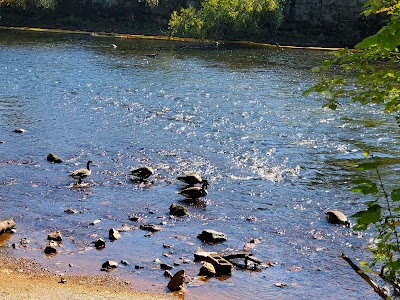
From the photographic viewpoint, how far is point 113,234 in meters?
17.2

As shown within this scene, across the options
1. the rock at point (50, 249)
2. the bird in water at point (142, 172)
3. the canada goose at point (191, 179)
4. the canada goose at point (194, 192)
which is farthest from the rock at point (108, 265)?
the bird in water at point (142, 172)

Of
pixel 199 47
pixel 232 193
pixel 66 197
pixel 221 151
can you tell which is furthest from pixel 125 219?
pixel 199 47

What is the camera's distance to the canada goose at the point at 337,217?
1883 cm

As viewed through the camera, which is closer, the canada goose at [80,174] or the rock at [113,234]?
the rock at [113,234]

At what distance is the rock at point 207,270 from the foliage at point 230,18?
2621 inches

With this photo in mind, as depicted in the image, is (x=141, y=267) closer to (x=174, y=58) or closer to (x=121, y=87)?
(x=121, y=87)

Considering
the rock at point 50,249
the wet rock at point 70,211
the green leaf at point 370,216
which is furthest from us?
the wet rock at point 70,211

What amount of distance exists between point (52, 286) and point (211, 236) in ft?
16.1

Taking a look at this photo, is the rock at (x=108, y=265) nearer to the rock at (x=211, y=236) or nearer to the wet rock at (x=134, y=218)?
the rock at (x=211, y=236)

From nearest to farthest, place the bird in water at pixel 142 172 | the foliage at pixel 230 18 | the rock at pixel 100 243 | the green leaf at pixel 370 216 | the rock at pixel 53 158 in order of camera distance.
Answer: the green leaf at pixel 370 216 < the rock at pixel 100 243 < the bird in water at pixel 142 172 < the rock at pixel 53 158 < the foliage at pixel 230 18

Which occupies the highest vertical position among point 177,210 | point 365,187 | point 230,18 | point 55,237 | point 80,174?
point 230,18

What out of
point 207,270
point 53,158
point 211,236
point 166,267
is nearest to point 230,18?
point 53,158

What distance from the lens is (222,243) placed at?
1723cm

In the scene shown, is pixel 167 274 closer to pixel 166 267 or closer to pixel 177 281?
pixel 166 267
